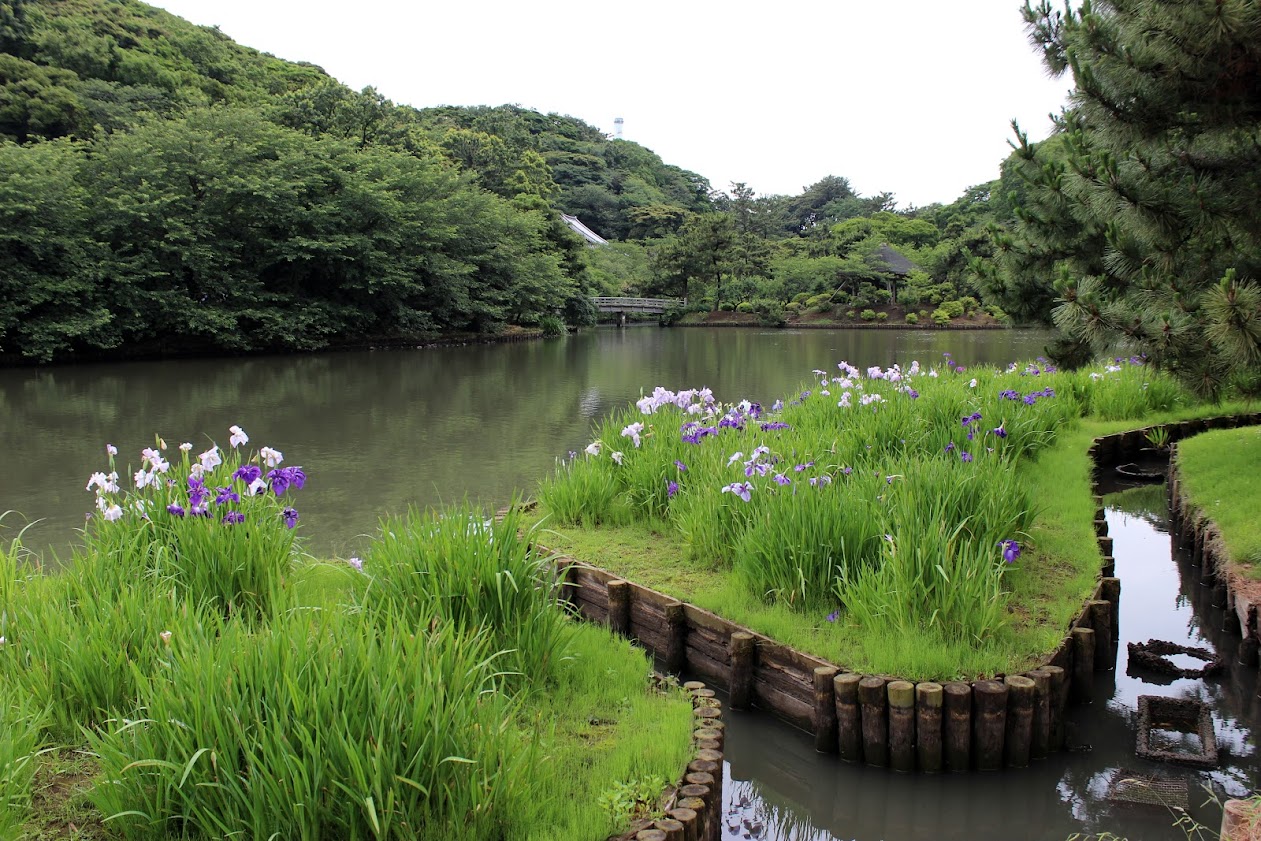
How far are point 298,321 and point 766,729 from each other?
70.7 ft

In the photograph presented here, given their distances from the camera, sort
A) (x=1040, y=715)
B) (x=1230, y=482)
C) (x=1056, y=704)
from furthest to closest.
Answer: (x=1230, y=482) < (x=1056, y=704) < (x=1040, y=715)

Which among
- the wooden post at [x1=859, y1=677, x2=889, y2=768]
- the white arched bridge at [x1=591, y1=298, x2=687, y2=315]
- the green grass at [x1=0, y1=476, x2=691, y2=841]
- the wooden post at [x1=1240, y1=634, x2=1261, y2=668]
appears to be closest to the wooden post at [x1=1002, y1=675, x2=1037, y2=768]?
the wooden post at [x1=859, y1=677, x2=889, y2=768]

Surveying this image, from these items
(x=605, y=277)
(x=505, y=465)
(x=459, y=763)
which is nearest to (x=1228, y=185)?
(x=459, y=763)

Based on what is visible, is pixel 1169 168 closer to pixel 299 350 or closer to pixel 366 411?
pixel 366 411

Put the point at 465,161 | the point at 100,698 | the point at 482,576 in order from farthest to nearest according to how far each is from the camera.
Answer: the point at 465,161, the point at 482,576, the point at 100,698

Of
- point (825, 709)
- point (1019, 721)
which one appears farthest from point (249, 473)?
point (1019, 721)

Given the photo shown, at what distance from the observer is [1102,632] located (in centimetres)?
430

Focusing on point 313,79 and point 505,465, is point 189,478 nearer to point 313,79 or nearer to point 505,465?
point 505,465

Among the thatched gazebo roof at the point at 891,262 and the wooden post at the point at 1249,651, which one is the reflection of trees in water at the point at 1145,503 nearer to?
the wooden post at the point at 1249,651

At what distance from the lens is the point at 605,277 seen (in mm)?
43719

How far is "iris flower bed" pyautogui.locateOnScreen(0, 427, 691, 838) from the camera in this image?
7.16 ft

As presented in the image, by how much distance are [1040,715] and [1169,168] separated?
133 inches

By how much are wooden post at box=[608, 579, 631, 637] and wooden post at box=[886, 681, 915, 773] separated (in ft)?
5.12

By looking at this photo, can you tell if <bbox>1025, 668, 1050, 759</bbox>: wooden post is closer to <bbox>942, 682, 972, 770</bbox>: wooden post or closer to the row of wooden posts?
<bbox>942, 682, 972, 770</bbox>: wooden post
